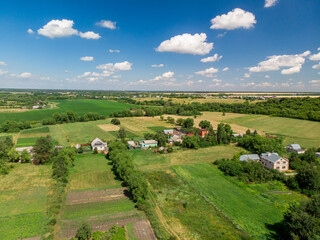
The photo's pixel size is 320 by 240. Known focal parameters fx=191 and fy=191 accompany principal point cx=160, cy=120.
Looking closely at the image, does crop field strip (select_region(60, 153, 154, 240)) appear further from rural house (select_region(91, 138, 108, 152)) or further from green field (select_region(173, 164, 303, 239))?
rural house (select_region(91, 138, 108, 152))

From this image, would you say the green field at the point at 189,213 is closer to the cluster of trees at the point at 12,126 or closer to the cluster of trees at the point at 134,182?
the cluster of trees at the point at 134,182

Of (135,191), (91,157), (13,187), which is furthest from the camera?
(91,157)

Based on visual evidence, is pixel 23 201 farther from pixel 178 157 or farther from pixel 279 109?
pixel 279 109

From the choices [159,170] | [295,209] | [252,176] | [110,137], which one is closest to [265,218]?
[295,209]

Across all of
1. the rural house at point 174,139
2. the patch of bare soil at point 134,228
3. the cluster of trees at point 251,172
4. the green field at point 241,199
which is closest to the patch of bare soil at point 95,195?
the patch of bare soil at point 134,228

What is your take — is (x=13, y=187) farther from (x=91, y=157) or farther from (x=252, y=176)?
(x=252, y=176)

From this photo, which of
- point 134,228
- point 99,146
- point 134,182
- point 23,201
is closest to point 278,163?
point 134,182
